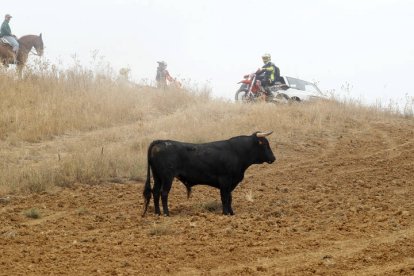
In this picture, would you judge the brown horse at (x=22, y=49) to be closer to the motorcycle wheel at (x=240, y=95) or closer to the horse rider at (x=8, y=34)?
the horse rider at (x=8, y=34)

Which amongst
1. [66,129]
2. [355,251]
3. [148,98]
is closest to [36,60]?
[148,98]

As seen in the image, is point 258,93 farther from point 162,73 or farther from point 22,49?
point 22,49

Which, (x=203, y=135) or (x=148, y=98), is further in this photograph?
(x=148, y=98)

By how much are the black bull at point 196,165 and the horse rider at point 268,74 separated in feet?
38.0

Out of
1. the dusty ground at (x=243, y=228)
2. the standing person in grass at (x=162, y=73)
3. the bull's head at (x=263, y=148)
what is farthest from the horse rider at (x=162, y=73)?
the bull's head at (x=263, y=148)

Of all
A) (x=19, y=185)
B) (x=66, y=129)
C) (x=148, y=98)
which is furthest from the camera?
(x=148, y=98)

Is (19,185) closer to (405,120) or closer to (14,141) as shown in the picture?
(14,141)

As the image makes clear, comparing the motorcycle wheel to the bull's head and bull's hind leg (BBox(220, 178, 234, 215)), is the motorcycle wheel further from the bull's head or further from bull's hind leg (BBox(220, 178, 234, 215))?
bull's hind leg (BBox(220, 178, 234, 215))

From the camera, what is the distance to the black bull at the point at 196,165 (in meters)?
11.0

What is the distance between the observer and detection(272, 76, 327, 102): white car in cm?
2339

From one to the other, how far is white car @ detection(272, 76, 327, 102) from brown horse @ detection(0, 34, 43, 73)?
A: 8356 millimetres

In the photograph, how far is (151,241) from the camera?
855 centimetres

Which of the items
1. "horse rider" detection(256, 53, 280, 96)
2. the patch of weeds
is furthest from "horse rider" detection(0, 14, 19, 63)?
the patch of weeds

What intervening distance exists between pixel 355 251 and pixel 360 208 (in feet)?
9.35
